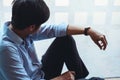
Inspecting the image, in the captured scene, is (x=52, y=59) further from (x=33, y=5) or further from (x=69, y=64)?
(x=33, y=5)

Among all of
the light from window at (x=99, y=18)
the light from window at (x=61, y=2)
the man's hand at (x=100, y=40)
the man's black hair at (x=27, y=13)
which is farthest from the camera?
the light from window at (x=99, y=18)

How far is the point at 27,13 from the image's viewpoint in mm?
1129

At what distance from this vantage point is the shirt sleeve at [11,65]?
3.75 ft

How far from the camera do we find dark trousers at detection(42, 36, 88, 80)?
1.47 metres

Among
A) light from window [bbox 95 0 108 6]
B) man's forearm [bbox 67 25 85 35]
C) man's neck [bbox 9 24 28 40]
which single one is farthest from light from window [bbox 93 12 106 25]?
man's neck [bbox 9 24 28 40]

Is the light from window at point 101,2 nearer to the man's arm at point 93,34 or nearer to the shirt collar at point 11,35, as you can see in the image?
the man's arm at point 93,34

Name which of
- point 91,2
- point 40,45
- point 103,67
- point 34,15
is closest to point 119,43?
point 103,67

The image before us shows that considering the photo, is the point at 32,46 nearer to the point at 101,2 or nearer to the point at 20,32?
the point at 20,32

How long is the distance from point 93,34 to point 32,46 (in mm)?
332

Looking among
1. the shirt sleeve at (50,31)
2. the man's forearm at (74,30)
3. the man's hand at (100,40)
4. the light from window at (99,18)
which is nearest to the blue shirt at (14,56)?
the shirt sleeve at (50,31)

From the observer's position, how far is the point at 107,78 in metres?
2.15

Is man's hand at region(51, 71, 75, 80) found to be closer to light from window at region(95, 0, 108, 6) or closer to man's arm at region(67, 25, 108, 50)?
man's arm at region(67, 25, 108, 50)

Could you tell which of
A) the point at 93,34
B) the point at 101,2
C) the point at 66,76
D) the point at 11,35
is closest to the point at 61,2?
the point at 101,2

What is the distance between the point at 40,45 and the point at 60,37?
43cm
